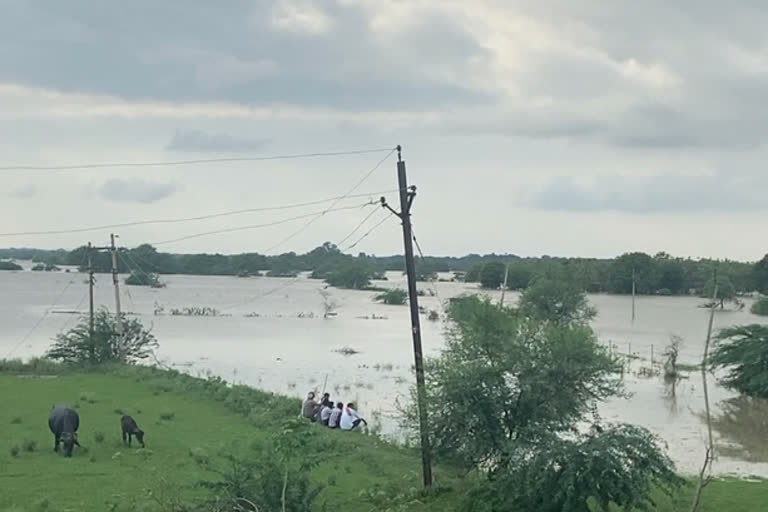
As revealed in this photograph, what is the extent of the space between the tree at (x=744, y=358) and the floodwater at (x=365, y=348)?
903mm

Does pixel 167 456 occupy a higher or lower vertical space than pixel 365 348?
higher

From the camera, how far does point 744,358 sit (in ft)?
125

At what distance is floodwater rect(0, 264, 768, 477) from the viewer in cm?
2911

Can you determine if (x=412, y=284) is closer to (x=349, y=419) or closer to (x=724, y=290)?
(x=349, y=419)

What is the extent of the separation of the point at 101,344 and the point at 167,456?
70.2 ft

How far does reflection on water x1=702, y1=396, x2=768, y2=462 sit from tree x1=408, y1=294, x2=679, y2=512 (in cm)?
1096

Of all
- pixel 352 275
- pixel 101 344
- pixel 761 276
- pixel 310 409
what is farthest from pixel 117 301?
pixel 352 275

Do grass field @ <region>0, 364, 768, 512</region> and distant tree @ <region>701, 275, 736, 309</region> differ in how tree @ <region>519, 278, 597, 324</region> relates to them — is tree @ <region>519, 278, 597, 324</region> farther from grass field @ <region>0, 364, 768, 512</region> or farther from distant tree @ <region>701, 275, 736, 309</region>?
grass field @ <region>0, 364, 768, 512</region>

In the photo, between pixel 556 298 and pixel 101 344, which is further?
pixel 556 298

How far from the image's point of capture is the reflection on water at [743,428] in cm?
2502

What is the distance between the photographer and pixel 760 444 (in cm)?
2667

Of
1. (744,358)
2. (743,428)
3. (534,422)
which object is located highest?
(534,422)

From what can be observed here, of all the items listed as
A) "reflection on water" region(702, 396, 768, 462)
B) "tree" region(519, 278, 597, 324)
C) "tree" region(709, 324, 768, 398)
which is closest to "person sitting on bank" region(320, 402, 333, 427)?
"reflection on water" region(702, 396, 768, 462)

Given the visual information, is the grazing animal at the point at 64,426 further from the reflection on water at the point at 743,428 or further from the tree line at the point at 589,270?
the tree line at the point at 589,270
